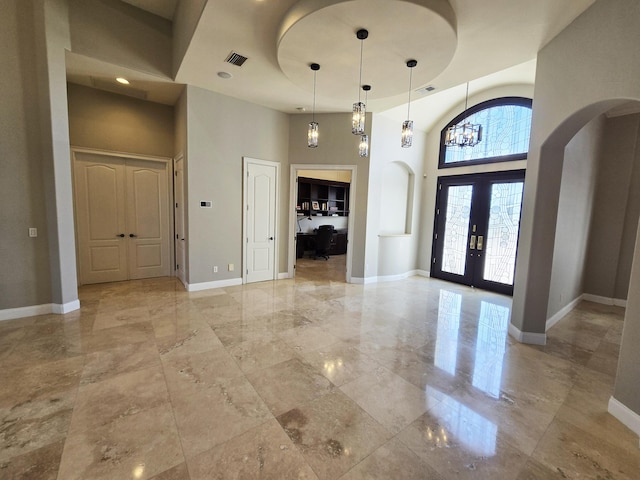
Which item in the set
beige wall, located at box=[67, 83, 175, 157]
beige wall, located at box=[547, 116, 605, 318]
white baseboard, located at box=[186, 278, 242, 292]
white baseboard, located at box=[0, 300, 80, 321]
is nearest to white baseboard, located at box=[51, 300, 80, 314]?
white baseboard, located at box=[0, 300, 80, 321]

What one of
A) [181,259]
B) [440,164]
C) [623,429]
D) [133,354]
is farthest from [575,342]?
[181,259]

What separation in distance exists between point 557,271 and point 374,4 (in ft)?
13.4

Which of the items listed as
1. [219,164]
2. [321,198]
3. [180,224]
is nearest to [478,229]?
[321,198]

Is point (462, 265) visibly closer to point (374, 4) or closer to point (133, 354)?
point (374, 4)

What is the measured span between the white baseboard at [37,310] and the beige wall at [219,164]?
1589mm

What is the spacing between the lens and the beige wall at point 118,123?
15.5 ft

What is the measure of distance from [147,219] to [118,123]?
1781 millimetres

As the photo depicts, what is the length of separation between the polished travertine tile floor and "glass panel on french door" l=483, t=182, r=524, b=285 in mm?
1512

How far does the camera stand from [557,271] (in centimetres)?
391

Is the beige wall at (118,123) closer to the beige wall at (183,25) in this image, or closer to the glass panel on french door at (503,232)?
the beige wall at (183,25)

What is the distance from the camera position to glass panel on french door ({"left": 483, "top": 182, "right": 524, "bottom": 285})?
206 inches

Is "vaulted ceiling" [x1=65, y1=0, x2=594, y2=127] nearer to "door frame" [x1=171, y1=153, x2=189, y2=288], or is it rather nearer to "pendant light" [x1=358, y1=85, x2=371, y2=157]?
"pendant light" [x1=358, y1=85, x2=371, y2=157]

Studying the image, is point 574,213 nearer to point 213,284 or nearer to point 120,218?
point 213,284

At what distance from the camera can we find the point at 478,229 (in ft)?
18.7
